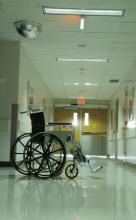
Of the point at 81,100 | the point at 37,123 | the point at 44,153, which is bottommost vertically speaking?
the point at 44,153

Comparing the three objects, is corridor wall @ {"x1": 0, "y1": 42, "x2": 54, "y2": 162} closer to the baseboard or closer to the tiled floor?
the baseboard

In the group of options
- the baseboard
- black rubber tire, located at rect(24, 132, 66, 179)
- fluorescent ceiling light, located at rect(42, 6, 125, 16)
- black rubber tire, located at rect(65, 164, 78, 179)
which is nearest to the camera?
black rubber tire, located at rect(24, 132, 66, 179)

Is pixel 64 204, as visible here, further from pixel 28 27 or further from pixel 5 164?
pixel 5 164

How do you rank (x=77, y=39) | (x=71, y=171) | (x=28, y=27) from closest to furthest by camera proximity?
1. (x=71, y=171)
2. (x=28, y=27)
3. (x=77, y=39)

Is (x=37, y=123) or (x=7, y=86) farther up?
(x=7, y=86)

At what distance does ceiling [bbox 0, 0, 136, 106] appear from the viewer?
554 centimetres

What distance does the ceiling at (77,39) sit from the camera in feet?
18.2

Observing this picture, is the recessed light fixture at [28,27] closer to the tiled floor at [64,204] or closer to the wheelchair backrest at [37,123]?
the wheelchair backrest at [37,123]

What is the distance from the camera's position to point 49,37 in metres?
7.12

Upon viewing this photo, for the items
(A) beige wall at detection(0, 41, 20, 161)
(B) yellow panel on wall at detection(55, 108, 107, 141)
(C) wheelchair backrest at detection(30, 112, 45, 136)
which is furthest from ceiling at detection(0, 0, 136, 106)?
(B) yellow panel on wall at detection(55, 108, 107, 141)

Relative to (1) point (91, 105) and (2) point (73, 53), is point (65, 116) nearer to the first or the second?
(1) point (91, 105)

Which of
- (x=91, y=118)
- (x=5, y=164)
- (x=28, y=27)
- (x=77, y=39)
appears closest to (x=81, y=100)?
(x=91, y=118)

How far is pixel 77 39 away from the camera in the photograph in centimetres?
724

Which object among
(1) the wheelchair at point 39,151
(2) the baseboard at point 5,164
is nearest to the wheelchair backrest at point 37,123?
(1) the wheelchair at point 39,151
